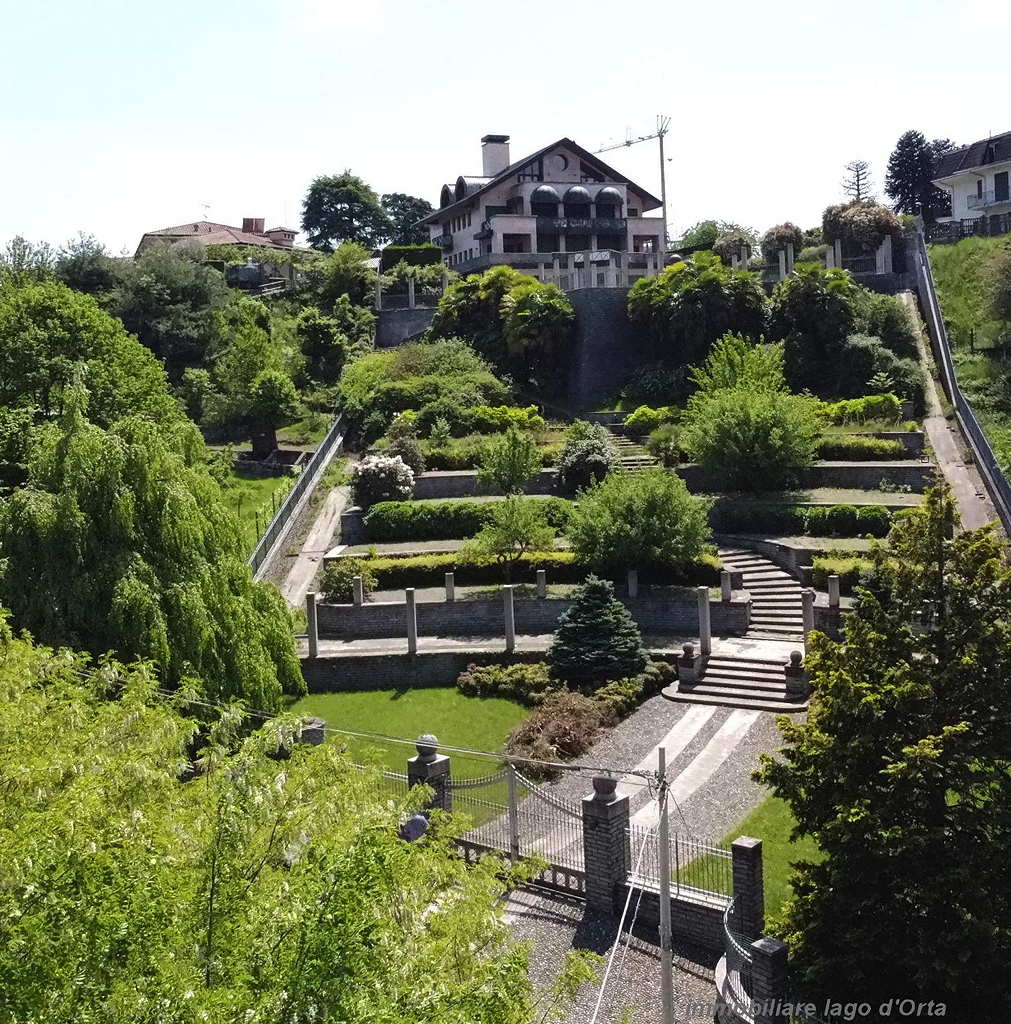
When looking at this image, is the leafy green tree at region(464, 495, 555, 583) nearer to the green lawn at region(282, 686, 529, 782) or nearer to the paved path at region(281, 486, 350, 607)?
the green lawn at region(282, 686, 529, 782)

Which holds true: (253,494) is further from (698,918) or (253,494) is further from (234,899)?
(234,899)

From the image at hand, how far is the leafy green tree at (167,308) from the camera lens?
157ft

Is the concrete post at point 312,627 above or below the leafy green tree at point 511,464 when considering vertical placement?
below

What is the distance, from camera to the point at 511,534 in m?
26.8

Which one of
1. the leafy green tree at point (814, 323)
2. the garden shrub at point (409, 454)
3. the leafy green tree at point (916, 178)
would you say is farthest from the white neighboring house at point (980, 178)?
the garden shrub at point (409, 454)

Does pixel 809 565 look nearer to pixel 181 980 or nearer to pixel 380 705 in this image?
pixel 380 705

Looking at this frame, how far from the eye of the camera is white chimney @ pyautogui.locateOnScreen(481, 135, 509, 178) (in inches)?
2616

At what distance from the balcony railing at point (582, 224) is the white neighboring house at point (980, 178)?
1711 cm

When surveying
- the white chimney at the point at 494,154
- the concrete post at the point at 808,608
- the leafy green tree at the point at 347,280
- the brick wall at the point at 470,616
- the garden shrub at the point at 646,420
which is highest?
the white chimney at the point at 494,154

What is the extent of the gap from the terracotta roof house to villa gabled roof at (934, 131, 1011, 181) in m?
40.3

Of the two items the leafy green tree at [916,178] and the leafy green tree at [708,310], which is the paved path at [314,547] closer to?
the leafy green tree at [708,310]

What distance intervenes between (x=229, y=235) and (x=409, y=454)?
1871 inches

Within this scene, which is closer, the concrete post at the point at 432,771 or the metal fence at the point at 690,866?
the metal fence at the point at 690,866

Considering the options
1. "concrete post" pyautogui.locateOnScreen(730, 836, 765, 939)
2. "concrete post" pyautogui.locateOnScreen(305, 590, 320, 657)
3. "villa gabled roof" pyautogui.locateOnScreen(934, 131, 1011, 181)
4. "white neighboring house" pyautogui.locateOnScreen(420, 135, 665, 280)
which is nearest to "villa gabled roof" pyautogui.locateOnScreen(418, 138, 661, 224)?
"white neighboring house" pyautogui.locateOnScreen(420, 135, 665, 280)
